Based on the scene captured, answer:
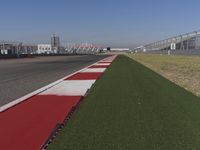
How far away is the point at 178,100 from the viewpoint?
6.91m

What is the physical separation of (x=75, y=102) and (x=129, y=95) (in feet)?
5.32

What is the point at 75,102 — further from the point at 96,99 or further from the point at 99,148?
the point at 99,148

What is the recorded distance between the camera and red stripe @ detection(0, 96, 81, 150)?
13.0 ft

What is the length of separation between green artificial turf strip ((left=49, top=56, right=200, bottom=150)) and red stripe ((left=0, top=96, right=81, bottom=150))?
0.30 m

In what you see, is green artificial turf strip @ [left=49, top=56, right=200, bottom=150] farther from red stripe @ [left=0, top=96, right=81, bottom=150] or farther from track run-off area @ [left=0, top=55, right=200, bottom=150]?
red stripe @ [left=0, top=96, right=81, bottom=150]

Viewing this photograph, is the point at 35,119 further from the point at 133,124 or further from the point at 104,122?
the point at 133,124

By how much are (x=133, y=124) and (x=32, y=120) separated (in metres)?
1.90

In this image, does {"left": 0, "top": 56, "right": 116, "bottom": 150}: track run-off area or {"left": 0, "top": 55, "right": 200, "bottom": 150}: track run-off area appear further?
{"left": 0, "top": 56, "right": 116, "bottom": 150}: track run-off area

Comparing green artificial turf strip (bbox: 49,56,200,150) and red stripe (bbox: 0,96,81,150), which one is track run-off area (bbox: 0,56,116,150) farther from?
green artificial turf strip (bbox: 49,56,200,150)

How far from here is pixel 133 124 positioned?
4754 mm

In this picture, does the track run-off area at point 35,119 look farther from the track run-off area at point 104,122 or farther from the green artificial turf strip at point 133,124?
the green artificial turf strip at point 133,124

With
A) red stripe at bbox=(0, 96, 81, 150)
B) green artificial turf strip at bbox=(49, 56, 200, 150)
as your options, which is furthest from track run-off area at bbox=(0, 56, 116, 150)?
green artificial turf strip at bbox=(49, 56, 200, 150)

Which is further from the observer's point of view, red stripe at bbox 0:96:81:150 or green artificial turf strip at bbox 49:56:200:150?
red stripe at bbox 0:96:81:150

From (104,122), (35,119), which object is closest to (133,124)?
(104,122)
